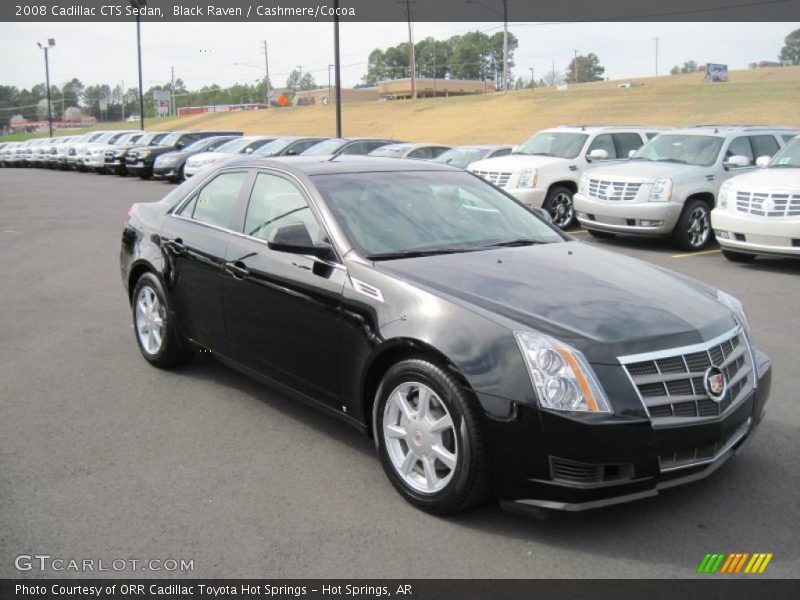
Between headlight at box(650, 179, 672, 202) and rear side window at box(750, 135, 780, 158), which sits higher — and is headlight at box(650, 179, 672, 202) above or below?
below

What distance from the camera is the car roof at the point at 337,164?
17.2 ft

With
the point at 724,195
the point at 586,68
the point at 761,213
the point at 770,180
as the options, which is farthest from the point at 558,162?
the point at 586,68

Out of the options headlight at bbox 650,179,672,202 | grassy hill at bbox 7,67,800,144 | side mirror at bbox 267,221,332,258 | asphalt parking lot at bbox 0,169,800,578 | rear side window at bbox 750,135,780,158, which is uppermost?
grassy hill at bbox 7,67,800,144

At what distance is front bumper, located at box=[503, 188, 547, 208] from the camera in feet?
47.8

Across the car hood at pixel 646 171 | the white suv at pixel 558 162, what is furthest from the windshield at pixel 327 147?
the car hood at pixel 646 171

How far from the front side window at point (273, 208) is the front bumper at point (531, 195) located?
9.66 meters

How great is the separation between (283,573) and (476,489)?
90 cm

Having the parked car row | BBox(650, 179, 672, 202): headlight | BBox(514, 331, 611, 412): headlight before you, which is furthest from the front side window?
BBox(650, 179, 672, 202): headlight

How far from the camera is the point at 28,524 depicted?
3777 millimetres

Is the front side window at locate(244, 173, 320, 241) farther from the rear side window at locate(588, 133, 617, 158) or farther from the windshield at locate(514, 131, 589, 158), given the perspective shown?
the rear side window at locate(588, 133, 617, 158)

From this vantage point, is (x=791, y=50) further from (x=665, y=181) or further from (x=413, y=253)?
(x=413, y=253)

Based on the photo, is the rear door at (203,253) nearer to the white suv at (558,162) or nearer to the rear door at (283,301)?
the rear door at (283,301)

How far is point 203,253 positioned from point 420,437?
2.36m
